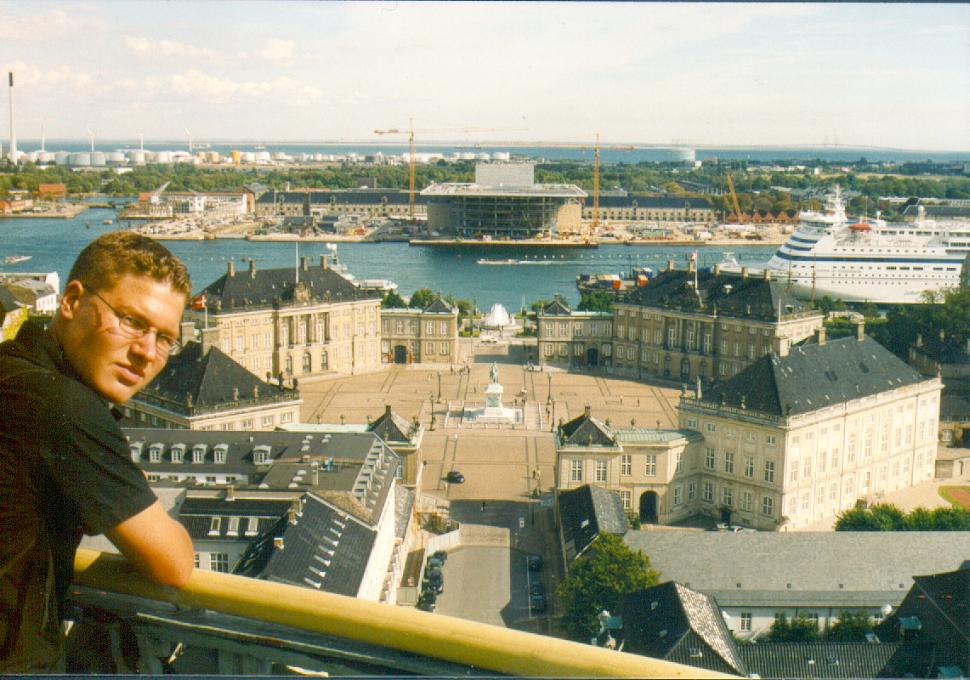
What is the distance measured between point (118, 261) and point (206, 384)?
40.3 ft

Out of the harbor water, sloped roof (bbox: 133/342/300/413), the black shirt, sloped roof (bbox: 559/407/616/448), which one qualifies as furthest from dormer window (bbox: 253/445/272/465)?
the harbor water

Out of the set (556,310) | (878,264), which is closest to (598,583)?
(556,310)

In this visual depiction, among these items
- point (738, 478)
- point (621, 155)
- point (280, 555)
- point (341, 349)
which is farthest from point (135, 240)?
point (621, 155)

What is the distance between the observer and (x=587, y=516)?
33.9 feet

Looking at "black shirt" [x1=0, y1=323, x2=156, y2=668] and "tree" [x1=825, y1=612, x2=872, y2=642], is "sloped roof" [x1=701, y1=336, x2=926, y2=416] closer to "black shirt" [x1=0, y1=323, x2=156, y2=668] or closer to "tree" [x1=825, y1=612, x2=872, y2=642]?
"tree" [x1=825, y1=612, x2=872, y2=642]

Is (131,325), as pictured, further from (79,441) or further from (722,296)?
(722,296)

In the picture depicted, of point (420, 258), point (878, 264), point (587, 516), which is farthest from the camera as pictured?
point (420, 258)

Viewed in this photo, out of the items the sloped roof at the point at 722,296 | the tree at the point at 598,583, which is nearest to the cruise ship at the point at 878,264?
the sloped roof at the point at 722,296

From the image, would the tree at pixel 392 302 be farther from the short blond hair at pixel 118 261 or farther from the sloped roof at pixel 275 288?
the short blond hair at pixel 118 261

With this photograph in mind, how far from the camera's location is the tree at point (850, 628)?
8.32 m

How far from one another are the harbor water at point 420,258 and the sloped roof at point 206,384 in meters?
9.86

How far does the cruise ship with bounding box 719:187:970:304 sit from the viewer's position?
29.9m

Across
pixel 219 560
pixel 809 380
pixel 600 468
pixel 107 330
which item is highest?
pixel 107 330

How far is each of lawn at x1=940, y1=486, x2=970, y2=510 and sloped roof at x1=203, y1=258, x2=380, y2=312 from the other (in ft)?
37.4
